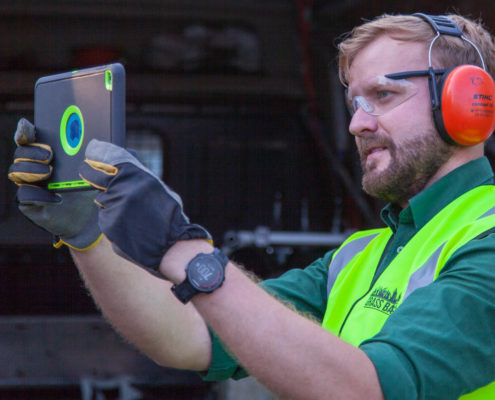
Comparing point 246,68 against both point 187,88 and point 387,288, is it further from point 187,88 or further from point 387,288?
point 387,288

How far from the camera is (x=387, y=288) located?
61.8 inches

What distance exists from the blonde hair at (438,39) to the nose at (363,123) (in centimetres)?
18

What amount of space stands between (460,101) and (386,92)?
0.51 feet

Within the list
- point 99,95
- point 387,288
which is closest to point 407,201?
point 387,288

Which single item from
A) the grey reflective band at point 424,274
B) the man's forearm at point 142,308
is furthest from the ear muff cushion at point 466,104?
the man's forearm at point 142,308

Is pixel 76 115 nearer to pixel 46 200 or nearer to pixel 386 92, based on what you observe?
pixel 46 200

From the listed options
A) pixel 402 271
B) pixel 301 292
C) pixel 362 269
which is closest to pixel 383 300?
pixel 402 271

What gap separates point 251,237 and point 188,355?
2.39 m

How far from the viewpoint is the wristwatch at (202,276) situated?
4.09ft

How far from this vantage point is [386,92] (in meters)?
1.69

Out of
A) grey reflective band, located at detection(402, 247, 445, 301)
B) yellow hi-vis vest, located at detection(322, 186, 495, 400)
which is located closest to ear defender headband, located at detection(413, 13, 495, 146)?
yellow hi-vis vest, located at detection(322, 186, 495, 400)

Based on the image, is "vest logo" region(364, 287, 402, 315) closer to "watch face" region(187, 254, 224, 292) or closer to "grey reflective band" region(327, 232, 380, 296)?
"grey reflective band" region(327, 232, 380, 296)

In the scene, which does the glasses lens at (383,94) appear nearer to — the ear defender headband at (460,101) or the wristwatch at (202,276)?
the ear defender headband at (460,101)

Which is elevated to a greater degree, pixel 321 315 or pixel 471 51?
pixel 471 51
